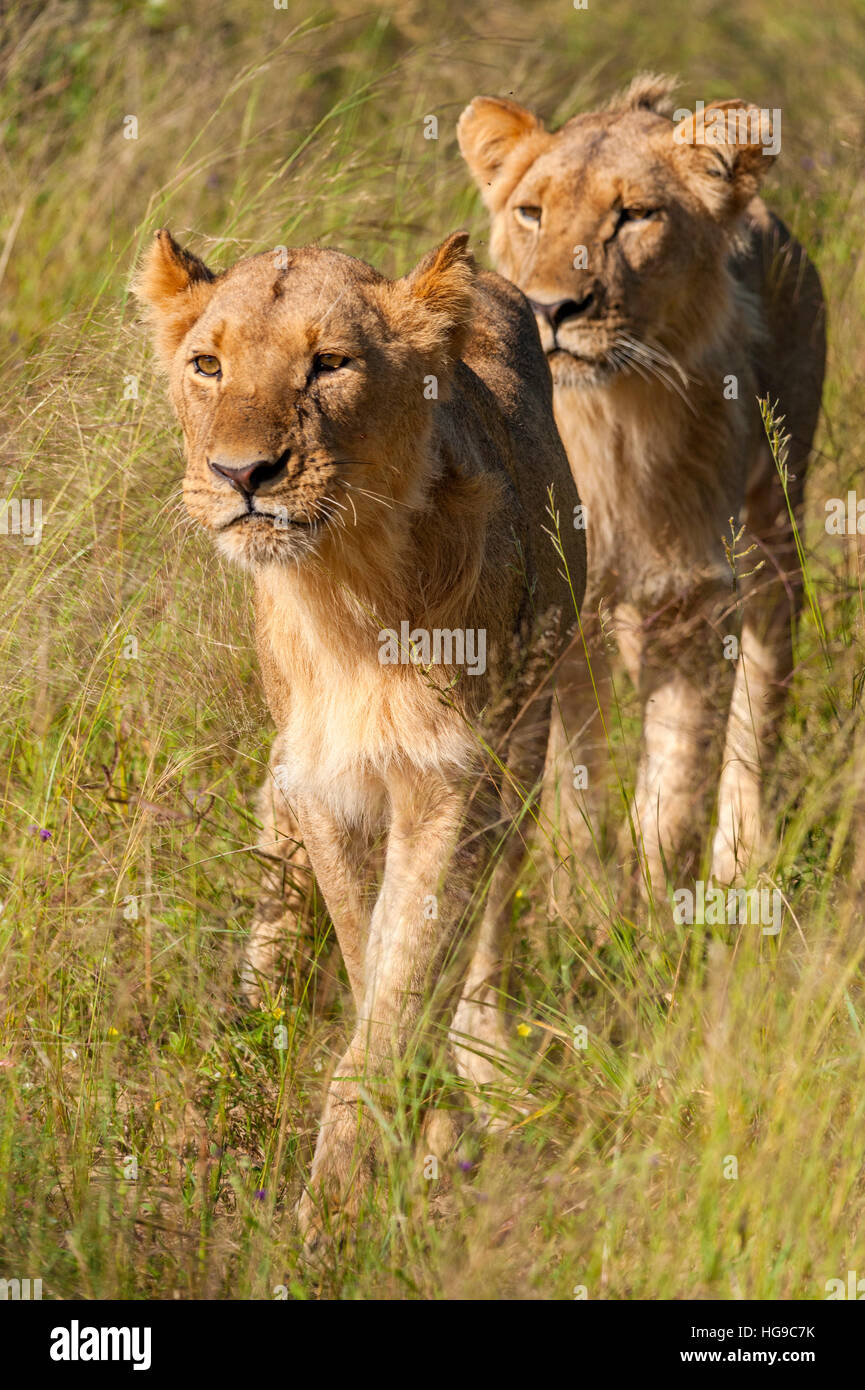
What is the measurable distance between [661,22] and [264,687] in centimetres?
982

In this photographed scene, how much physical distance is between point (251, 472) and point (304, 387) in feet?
0.77

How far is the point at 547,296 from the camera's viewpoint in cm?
474

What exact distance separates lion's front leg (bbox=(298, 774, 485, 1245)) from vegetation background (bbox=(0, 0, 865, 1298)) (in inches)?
3.5

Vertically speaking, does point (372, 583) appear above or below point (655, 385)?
below

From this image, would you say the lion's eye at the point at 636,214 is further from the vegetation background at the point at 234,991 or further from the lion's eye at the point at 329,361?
the lion's eye at the point at 329,361

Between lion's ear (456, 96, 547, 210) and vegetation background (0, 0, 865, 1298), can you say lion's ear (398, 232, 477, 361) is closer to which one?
vegetation background (0, 0, 865, 1298)

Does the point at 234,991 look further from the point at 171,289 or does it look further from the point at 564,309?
the point at 564,309

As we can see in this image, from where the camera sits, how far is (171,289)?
3705mm

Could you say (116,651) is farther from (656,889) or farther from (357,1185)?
(656,889)

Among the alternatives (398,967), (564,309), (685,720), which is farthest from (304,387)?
(685,720)

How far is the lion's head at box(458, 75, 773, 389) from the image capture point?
4.80 meters

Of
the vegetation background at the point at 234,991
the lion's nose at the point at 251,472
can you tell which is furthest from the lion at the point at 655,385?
the lion's nose at the point at 251,472

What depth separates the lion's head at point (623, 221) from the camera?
4797 millimetres

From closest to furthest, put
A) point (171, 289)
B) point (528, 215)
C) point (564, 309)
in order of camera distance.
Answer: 1. point (171, 289)
2. point (564, 309)
3. point (528, 215)
